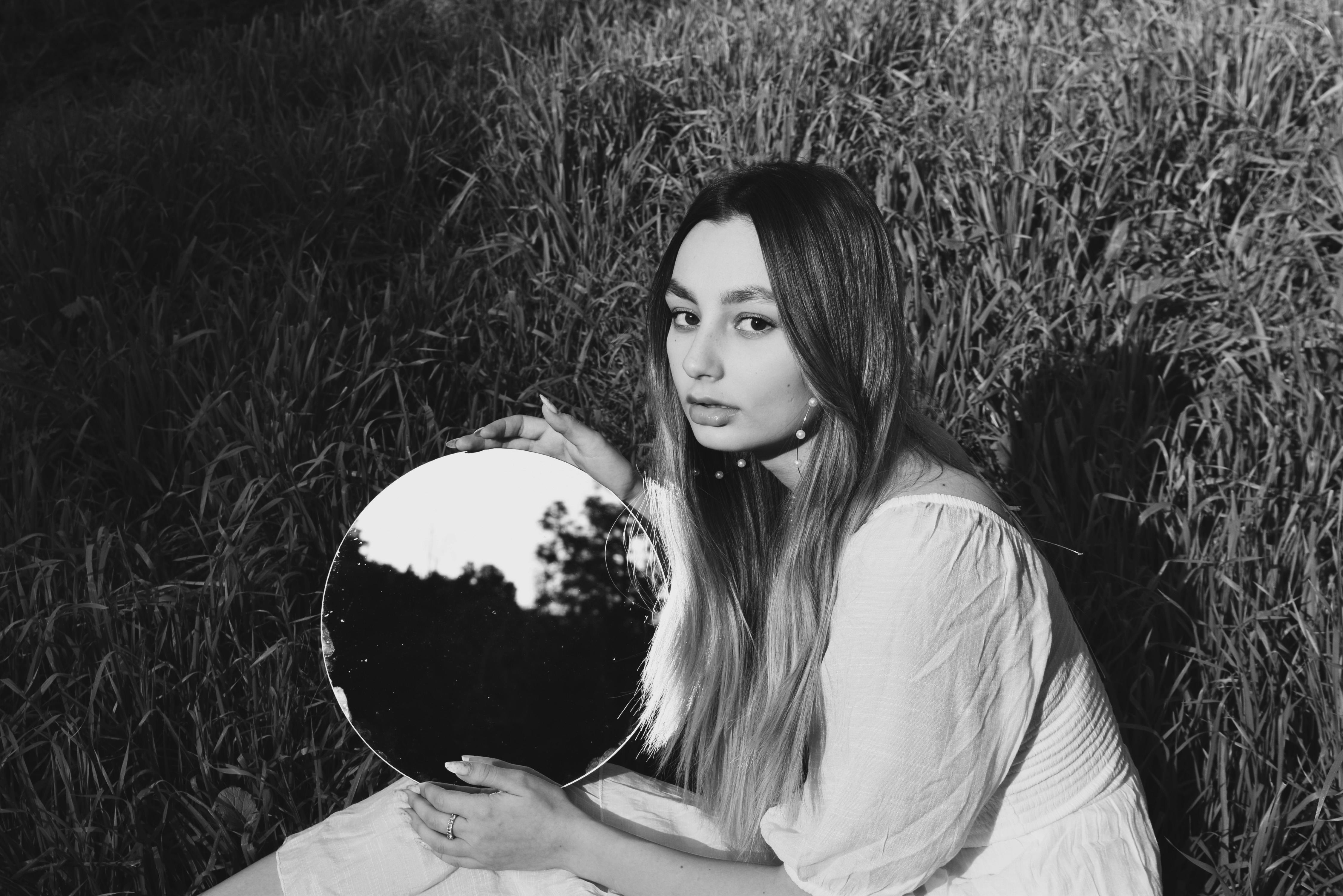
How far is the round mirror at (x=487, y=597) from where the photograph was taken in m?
2.04

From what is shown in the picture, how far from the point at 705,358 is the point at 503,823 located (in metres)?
0.78

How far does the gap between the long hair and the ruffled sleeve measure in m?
0.15

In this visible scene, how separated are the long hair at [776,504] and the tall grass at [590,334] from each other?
2.48ft

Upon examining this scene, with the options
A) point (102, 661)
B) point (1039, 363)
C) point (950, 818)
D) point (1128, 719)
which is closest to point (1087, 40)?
point (1039, 363)

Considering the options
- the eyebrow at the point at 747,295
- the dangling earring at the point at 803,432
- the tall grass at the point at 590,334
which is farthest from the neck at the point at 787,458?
the tall grass at the point at 590,334

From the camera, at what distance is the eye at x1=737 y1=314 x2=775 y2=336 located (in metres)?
1.65

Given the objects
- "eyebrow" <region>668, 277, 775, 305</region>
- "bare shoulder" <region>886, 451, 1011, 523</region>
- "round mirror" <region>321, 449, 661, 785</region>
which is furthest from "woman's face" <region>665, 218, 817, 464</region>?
"round mirror" <region>321, 449, 661, 785</region>

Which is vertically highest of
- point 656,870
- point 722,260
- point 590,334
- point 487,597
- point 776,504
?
point 722,260

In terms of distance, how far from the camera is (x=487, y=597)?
6.75 ft

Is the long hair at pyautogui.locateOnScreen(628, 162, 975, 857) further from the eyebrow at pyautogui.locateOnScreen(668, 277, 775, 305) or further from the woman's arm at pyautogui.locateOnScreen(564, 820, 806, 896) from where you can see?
the woman's arm at pyautogui.locateOnScreen(564, 820, 806, 896)

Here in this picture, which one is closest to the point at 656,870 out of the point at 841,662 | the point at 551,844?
the point at 551,844

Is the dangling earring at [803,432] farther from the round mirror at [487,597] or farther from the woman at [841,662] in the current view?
the round mirror at [487,597]

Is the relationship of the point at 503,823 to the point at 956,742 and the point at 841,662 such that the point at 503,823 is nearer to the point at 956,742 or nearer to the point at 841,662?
the point at 841,662

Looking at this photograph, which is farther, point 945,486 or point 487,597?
point 487,597
